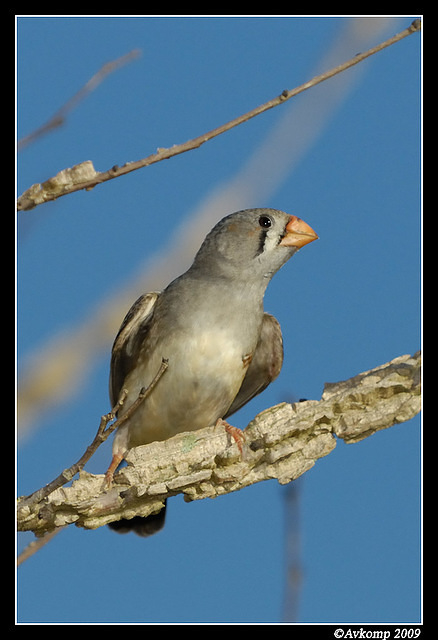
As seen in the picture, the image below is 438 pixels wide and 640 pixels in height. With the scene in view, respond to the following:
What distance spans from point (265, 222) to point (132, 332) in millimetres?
1537

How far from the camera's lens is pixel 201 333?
6316 millimetres

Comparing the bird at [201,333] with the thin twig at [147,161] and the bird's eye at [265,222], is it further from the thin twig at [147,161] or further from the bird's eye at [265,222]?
the thin twig at [147,161]

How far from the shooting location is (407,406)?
15.4 ft

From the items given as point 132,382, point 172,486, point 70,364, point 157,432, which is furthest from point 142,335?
point 70,364

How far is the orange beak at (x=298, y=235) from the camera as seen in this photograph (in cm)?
661

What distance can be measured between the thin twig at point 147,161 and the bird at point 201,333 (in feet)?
9.99

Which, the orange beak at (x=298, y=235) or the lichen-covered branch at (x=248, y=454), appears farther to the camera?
the orange beak at (x=298, y=235)

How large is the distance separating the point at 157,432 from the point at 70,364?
9.96 feet

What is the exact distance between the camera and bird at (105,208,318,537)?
634 cm

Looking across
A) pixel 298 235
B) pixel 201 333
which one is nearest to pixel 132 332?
pixel 201 333

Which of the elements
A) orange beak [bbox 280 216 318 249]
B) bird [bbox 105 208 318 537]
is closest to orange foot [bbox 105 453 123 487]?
bird [bbox 105 208 318 537]

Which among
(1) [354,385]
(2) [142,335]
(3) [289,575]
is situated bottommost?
(3) [289,575]

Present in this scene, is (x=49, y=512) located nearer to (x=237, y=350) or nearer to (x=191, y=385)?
(x=191, y=385)

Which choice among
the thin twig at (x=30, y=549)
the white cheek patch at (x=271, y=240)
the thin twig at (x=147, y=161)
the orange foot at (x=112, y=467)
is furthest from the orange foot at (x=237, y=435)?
the thin twig at (x=147, y=161)
